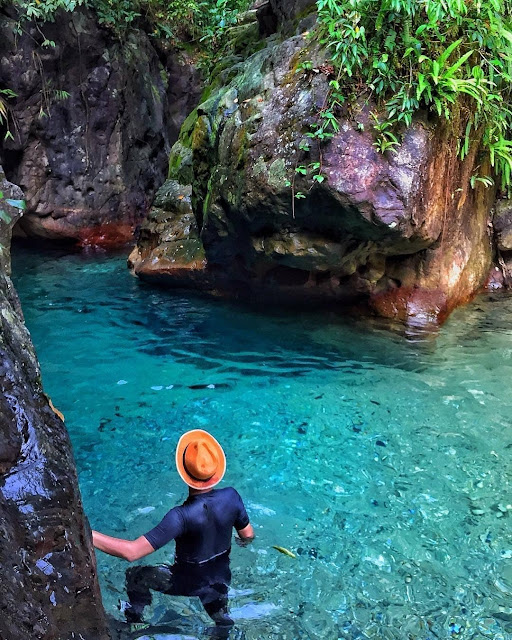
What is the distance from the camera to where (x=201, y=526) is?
2906 millimetres

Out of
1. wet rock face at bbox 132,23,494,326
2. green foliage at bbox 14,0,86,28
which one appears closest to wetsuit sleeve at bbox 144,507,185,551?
wet rock face at bbox 132,23,494,326

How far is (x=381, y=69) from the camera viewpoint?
6.30 metres

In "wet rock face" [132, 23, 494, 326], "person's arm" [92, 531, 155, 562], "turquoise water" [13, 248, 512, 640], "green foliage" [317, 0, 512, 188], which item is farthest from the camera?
"wet rock face" [132, 23, 494, 326]

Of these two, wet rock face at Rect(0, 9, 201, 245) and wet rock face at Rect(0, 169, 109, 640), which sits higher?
wet rock face at Rect(0, 9, 201, 245)

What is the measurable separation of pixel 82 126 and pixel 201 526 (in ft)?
41.2

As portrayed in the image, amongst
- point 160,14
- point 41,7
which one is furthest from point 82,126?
point 160,14

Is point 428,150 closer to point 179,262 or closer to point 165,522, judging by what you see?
point 179,262

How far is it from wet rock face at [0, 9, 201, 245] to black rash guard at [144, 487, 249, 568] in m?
11.8

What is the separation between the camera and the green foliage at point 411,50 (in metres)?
6.20

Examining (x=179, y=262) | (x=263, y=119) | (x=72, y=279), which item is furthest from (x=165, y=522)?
(x=72, y=279)

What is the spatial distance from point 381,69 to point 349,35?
0.52m

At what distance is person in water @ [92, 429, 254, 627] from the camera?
9.21 ft

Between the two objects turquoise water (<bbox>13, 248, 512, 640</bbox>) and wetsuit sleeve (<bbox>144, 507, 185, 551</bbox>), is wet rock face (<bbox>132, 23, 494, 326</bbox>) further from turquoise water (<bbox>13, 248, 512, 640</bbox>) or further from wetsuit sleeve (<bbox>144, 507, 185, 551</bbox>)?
wetsuit sleeve (<bbox>144, 507, 185, 551</bbox>)

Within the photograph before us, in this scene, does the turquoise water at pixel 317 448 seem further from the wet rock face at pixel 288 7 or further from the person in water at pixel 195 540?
the wet rock face at pixel 288 7
